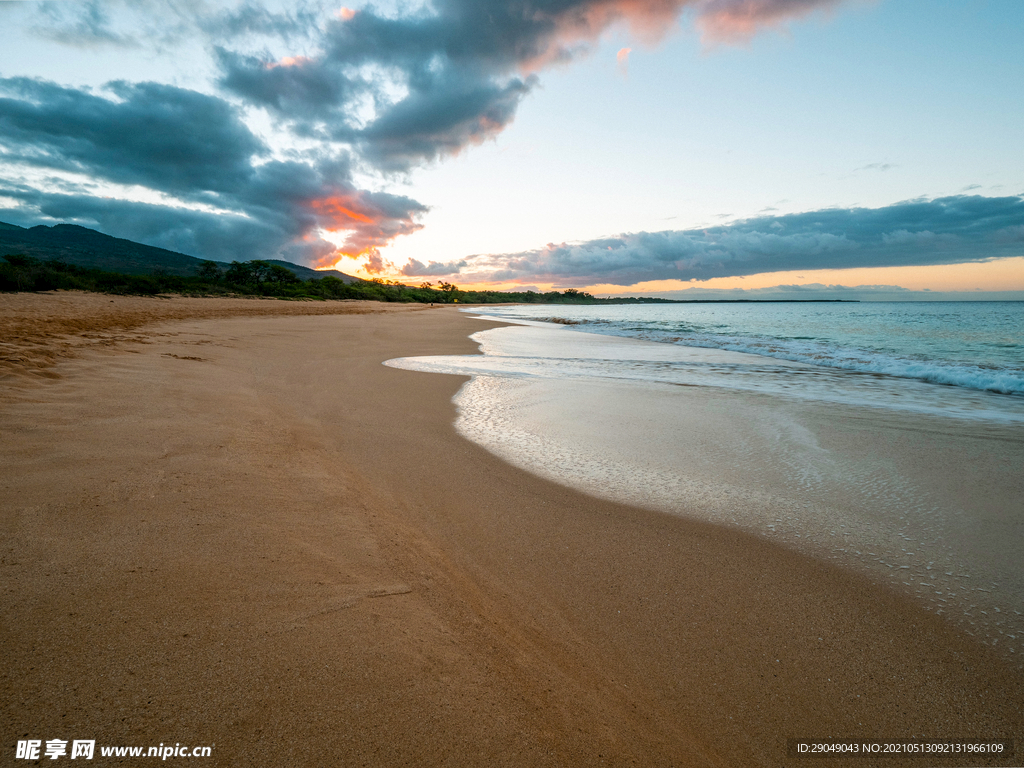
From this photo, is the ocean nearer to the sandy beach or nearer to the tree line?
the sandy beach

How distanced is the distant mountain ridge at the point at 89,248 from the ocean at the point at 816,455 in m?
102

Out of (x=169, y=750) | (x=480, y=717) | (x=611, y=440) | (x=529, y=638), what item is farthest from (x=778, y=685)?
(x=611, y=440)

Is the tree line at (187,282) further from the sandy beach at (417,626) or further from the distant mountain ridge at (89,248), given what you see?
the distant mountain ridge at (89,248)

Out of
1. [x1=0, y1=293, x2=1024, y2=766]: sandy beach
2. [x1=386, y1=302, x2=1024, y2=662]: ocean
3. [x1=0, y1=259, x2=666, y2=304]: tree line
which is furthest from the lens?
[x1=0, y1=259, x2=666, y2=304]: tree line

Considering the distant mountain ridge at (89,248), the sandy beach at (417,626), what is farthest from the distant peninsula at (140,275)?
the sandy beach at (417,626)

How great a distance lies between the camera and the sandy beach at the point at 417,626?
132 centimetres

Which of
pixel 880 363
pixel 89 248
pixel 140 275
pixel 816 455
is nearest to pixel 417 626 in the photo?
pixel 816 455

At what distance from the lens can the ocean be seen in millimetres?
2508

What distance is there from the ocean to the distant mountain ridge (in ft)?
335

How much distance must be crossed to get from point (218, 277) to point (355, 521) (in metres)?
54.9

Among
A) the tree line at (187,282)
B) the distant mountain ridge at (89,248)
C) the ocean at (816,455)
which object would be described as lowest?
the ocean at (816,455)

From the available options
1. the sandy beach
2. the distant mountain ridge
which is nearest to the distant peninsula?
the distant mountain ridge

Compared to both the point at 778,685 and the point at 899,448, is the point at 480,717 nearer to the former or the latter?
the point at 778,685

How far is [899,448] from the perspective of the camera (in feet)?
14.7
